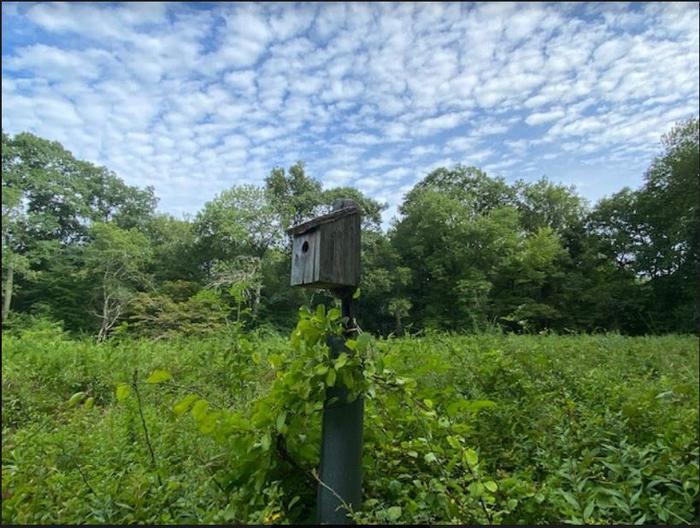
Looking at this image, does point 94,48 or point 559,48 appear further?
point 94,48

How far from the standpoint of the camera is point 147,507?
1114 millimetres

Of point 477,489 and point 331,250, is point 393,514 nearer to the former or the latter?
point 477,489

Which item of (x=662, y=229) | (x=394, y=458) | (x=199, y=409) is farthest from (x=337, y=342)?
(x=662, y=229)

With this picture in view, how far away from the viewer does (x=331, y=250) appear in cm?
110

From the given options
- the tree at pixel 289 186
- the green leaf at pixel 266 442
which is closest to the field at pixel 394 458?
the green leaf at pixel 266 442

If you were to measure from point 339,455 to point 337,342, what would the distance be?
0.93 feet

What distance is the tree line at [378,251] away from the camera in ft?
40.7

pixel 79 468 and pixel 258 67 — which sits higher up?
pixel 258 67

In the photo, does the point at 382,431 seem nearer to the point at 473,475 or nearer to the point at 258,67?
the point at 473,475

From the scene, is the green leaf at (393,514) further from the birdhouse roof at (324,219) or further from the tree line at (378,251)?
the tree line at (378,251)

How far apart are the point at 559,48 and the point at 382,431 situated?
133cm

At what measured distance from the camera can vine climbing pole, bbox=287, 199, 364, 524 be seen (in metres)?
1.01

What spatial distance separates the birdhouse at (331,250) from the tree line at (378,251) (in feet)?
32.3

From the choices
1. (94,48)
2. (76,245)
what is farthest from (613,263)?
(76,245)
